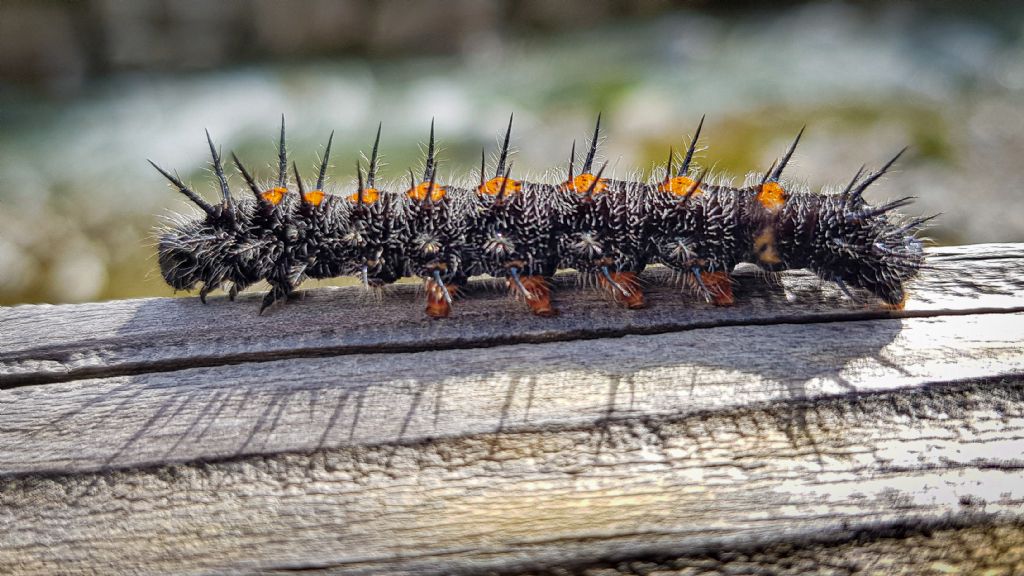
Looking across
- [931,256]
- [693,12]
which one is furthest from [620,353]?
[693,12]

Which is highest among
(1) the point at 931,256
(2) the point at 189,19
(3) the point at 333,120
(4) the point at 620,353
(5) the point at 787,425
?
(2) the point at 189,19

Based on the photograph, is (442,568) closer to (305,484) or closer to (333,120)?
(305,484)

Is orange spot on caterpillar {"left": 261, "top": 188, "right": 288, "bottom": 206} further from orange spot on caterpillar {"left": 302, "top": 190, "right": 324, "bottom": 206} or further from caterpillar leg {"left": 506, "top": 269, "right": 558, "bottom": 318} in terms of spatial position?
caterpillar leg {"left": 506, "top": 269, "right": 558, "bottom": 318}

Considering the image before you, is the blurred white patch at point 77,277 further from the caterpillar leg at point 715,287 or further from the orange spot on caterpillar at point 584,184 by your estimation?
the caterpillar leg at point 715,287

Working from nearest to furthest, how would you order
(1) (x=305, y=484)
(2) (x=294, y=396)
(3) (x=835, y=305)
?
(1) (x=305, y=484), (2) (x=294, y=396), (3) (x=835, y=305)

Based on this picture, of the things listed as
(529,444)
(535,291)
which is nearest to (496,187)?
(535,291)

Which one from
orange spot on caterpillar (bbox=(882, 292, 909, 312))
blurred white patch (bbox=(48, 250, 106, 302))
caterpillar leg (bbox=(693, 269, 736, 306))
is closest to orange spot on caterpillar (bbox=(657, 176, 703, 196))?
caterpillar leg (bbox=(693, 269, 736, 306))
